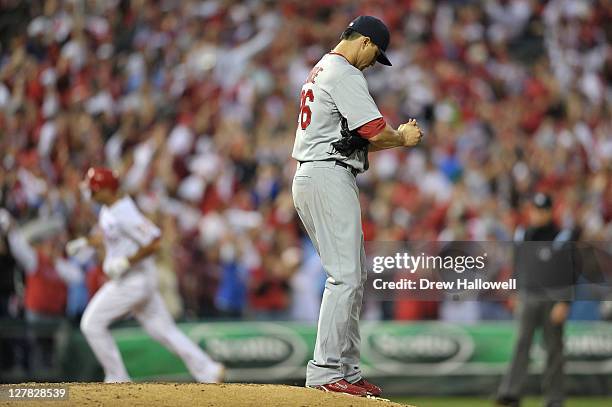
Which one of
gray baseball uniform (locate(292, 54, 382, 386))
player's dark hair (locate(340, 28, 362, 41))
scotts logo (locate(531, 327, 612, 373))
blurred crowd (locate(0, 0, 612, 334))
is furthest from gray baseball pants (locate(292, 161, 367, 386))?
scotts logo (locate(531, 327, 612, 373))

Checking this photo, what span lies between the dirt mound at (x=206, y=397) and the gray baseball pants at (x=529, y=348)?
4.36 m

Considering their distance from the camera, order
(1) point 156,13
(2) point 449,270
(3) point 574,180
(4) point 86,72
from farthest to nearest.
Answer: (1) point 156,13 < (4) point 86,72 < (3) point 574,180 < (2) point 449,270

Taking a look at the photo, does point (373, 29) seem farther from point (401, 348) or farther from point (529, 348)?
point (401, 348)

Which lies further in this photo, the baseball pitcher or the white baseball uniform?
the white baseball uniform

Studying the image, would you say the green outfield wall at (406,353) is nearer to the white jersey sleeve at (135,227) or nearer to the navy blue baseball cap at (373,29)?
the white jersey sleeve at (135,227)

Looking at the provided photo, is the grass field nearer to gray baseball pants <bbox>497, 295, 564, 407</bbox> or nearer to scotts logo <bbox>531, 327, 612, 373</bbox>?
scotts logo <bbox>531, 327, 612, 373</bbox>

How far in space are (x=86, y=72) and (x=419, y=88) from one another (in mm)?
5140

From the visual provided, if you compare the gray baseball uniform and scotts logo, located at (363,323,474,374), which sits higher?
the gray baseball uniform

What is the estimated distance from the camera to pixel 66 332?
39.4ft

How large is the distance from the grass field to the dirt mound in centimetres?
561

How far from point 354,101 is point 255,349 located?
655cm

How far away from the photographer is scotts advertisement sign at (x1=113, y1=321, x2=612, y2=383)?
12.1 m

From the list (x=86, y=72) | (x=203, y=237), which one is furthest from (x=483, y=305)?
(x=86, y=72)

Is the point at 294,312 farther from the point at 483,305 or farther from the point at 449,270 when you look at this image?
the point at 449,270
